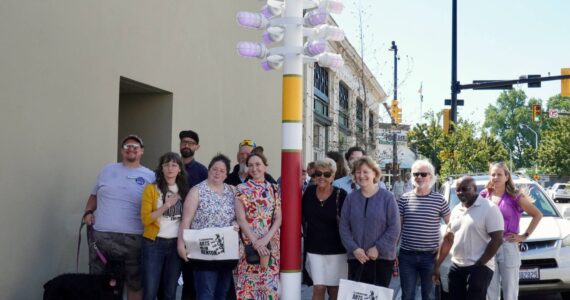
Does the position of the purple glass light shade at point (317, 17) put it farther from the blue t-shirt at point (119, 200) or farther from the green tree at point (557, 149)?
the green tree at point (557, 149)

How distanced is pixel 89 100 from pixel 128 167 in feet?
5.25

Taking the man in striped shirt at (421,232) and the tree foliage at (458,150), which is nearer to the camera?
the man in striped shirt at (421,232)

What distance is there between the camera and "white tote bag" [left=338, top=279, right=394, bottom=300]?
5.69 metres

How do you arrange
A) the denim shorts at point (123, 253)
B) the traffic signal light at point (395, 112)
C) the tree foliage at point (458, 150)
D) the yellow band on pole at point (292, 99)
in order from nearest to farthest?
the yellow band on pole at point (292, 99) < the denim shorts at point (123, 253) < the traffic signal light at point (395, 112) < the tree foliage at point (458, 150)

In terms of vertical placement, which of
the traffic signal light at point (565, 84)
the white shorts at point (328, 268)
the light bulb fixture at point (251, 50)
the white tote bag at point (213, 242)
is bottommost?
the white shorts at point (328, 268)

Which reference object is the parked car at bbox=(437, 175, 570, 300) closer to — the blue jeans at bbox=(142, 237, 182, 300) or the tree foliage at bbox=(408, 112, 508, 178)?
the blue jeans at bbox=(142, 237, 182, 300)

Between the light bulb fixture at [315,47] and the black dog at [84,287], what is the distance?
282 centimetres

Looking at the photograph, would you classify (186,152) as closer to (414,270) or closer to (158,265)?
(158,265)

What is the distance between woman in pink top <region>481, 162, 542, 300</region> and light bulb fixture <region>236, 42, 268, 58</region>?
266cm

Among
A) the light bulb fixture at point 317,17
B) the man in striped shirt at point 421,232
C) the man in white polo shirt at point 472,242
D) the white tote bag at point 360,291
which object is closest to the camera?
the white tote bag at point 360,291

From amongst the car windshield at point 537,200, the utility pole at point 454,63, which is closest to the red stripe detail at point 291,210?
the car windshield at point 537,200

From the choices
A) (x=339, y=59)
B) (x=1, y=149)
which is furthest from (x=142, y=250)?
(x=339, y=59)

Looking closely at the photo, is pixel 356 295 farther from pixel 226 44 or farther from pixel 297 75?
pixel 226 44

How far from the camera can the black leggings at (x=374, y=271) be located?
19.9 feet
